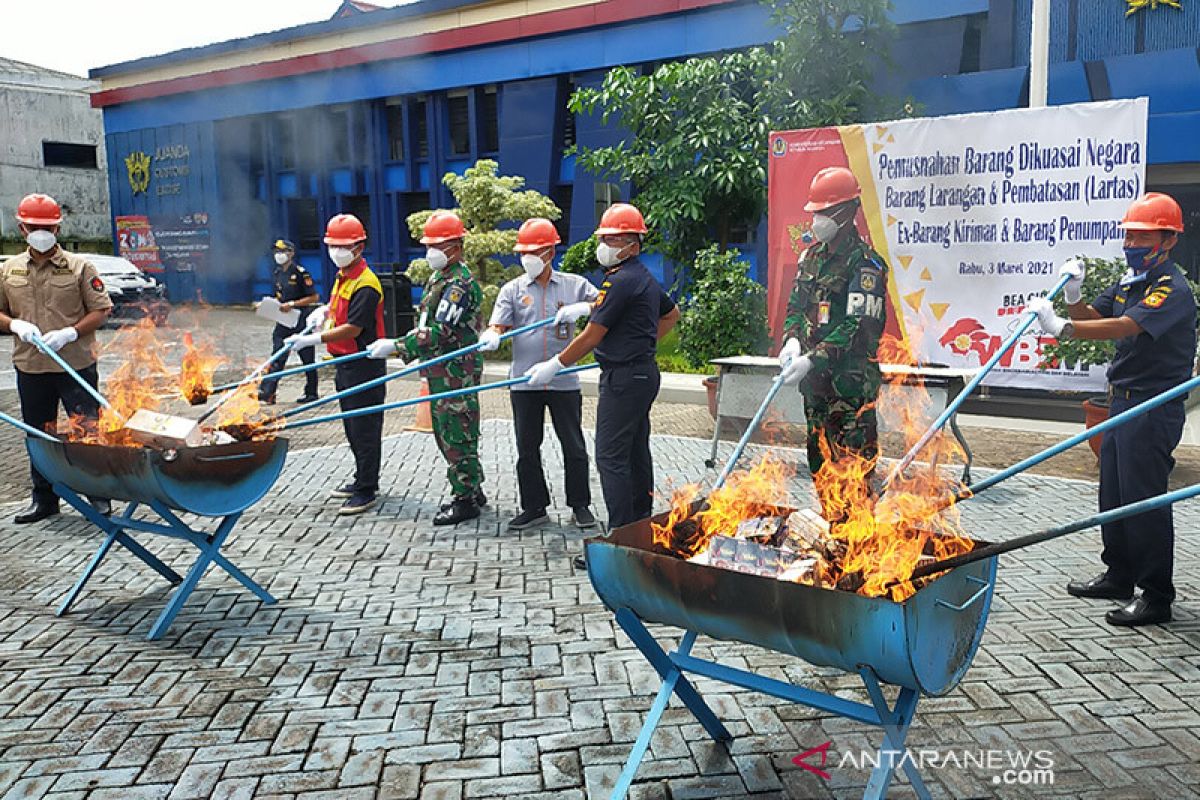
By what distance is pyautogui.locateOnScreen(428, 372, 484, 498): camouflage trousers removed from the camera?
22.4 ft

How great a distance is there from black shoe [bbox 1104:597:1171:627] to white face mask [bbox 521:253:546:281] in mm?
4026

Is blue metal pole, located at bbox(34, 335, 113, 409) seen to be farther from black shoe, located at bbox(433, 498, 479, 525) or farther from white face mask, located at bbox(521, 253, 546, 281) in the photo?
white face mask, located at bbox(521, 253, 546, 281)

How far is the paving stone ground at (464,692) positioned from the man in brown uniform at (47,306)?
1223 mm

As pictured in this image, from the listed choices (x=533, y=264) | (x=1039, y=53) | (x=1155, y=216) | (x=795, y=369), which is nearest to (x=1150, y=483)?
(x=1155, y=216)

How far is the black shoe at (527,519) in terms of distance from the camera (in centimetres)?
664

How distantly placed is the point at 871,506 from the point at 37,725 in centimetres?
335

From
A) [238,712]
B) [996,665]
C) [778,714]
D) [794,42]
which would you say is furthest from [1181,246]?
[238,712]

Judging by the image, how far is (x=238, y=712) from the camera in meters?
3.90

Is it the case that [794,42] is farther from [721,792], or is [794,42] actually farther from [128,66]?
[128,66]

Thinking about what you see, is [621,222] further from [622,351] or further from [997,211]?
[997,211]

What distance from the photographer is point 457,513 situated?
6801mm

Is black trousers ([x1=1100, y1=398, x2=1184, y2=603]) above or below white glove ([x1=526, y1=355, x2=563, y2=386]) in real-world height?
below

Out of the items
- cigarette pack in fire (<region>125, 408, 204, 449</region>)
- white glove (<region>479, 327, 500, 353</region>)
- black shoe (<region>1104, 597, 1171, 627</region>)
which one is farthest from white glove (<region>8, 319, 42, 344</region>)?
black shoe (<region>1104, 597, 1171, 627</region>)

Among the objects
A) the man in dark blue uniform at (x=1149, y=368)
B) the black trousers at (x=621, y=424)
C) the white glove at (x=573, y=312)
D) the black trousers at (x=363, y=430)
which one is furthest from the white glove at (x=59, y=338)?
the man in dark blue uniform at (x=1149, y=368)
